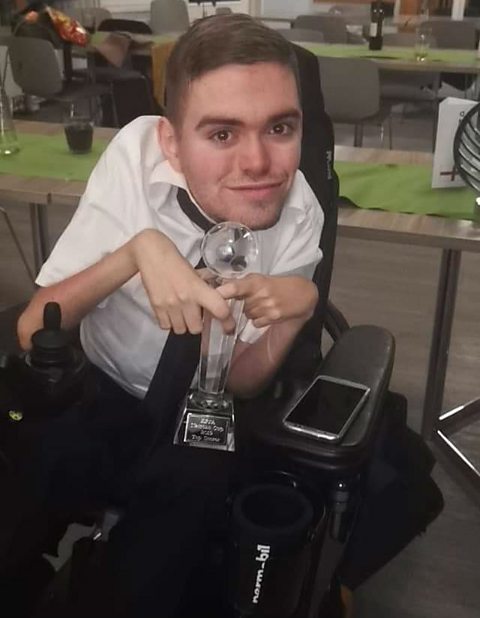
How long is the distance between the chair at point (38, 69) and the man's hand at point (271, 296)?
3.16 meters

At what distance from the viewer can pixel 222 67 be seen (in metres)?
0.96

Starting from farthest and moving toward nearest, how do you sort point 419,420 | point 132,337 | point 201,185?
point 419,420
point 132,337
point 201,185

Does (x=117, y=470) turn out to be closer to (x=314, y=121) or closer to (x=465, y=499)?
(x=314, y=121)

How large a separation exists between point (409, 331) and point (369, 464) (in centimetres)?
171

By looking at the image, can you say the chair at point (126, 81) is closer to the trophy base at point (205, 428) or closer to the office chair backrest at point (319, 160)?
the office chair backrest at point (319, 160)

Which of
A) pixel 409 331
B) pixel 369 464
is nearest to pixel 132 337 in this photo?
pixel 369 464

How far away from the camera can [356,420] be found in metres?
0.96

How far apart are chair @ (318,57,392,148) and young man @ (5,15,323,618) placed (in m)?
2.39

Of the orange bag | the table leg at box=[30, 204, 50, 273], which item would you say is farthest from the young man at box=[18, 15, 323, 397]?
the orange bag

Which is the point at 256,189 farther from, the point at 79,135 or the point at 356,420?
the point at 79,135

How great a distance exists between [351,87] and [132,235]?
8.54 feet

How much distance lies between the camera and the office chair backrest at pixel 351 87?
3.41 meters

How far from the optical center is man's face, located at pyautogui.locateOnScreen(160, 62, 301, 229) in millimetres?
962

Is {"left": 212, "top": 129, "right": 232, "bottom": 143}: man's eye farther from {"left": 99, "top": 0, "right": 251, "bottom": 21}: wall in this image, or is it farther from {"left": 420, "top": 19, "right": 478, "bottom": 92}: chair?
{"left": 99, "top": 0, "right": 251, "bottom": 21}: wall
